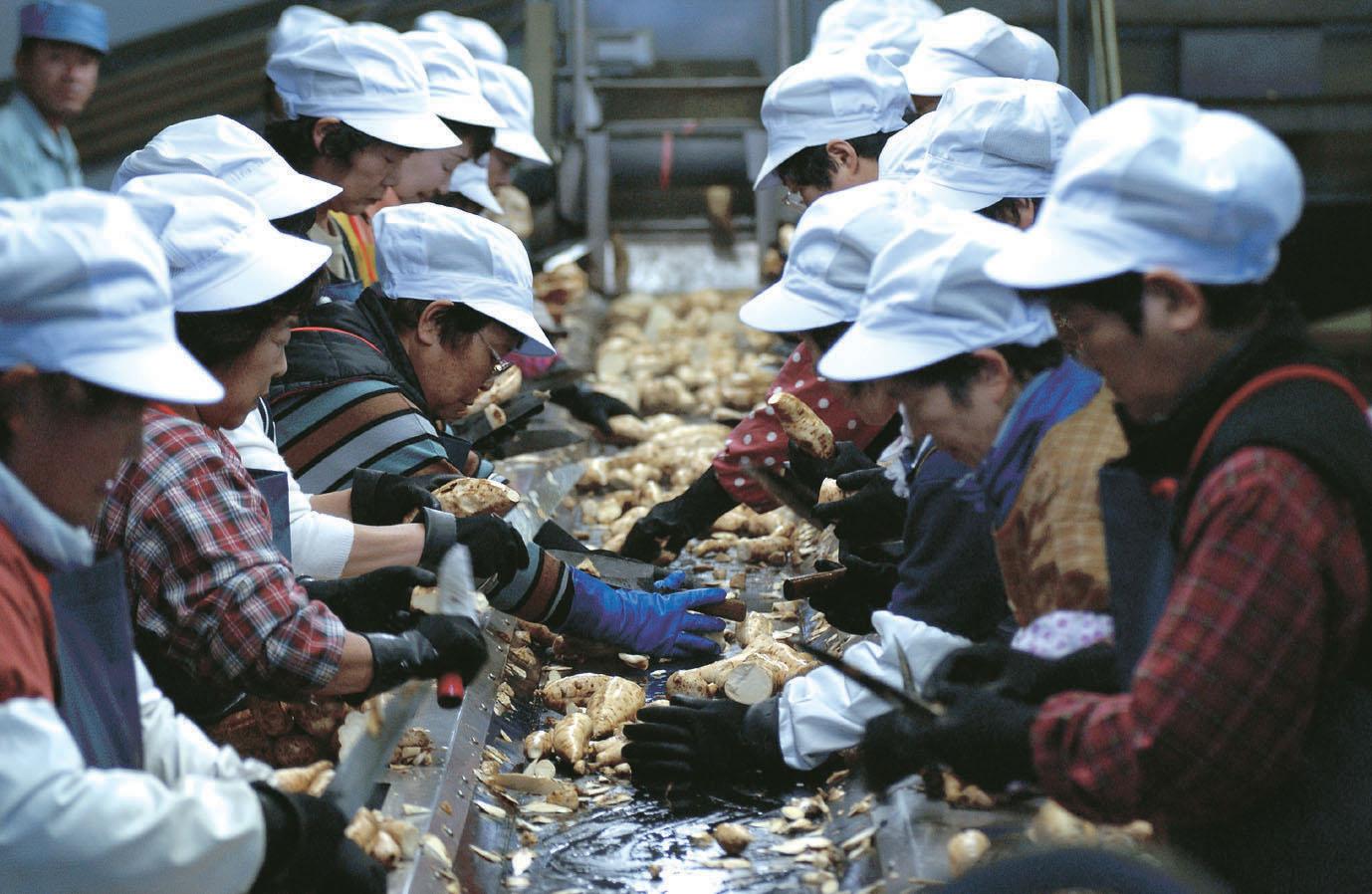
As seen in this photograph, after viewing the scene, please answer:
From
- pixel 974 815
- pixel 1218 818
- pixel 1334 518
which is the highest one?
pixel 1334 518

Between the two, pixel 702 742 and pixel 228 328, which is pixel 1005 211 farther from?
pixel 228 328

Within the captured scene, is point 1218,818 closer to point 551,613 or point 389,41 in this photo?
point 551,613

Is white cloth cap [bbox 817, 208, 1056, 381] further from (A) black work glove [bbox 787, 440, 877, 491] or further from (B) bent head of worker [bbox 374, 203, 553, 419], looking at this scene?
(B) bent head of worker [bbox 374, 203, 553, 419]

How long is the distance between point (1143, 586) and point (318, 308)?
2.14 meters

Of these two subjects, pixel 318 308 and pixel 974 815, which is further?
pixel 318 308

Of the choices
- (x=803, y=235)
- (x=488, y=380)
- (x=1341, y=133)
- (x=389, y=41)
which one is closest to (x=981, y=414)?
(x=803, y=235)

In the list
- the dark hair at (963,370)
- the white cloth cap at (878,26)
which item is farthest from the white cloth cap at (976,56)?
the dark hair at (963,370)

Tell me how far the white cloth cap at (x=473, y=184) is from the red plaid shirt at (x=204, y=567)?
10.5 feet

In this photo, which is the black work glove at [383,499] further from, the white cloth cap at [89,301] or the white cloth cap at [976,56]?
the white cloth cap at [976,56]

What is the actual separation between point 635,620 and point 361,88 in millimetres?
1658

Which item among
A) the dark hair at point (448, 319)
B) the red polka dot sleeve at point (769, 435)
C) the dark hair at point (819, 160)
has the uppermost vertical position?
the dark hair at point (819, 160)

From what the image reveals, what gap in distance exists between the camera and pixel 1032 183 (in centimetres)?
309

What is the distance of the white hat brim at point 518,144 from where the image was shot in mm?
5523

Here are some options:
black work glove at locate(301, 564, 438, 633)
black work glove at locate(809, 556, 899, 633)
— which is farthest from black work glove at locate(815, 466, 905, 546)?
black work glove at locate(301, 564, 438, 633)
